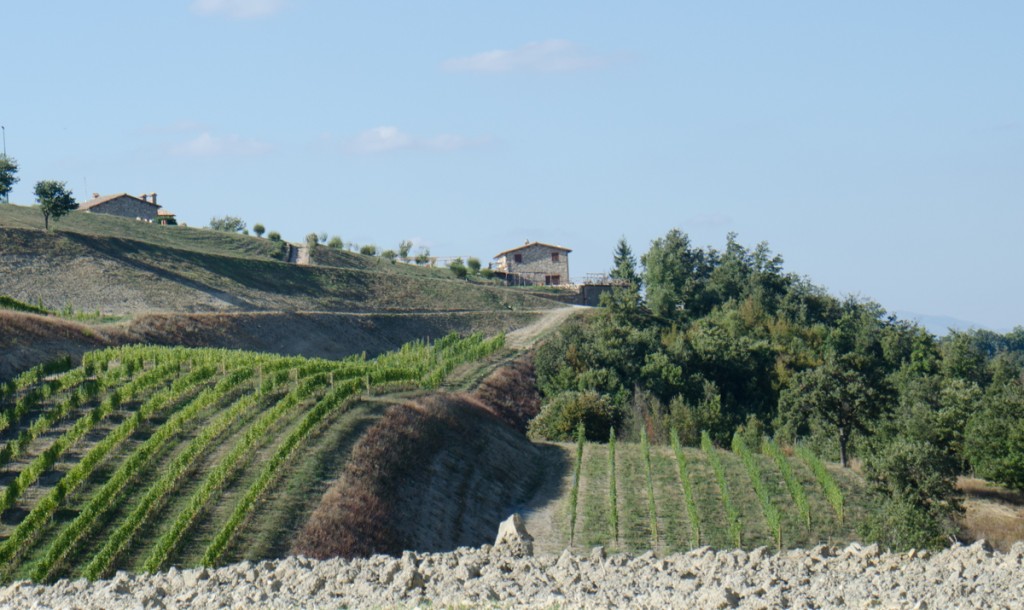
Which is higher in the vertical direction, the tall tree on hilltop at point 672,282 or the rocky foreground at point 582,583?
the tall tree on hilltop at point 672,282

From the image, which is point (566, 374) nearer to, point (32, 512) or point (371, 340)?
point (371, 340)

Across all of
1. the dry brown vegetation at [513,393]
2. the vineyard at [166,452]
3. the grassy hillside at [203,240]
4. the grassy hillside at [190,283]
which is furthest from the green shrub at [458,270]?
the vineyard at [166,452]

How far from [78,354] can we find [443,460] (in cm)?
1545

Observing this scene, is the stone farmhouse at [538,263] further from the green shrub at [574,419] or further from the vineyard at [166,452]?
the vineyard at [166,452]

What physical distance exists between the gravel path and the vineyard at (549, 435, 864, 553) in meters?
9.60

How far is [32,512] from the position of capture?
24.4m

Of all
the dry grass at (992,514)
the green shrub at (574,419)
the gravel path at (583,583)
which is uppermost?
the green shrub at (574,419)

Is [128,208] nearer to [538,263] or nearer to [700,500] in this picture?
[538,263]

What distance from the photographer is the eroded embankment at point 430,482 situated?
88.6 feet

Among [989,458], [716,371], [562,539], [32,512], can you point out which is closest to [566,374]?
[716,371]

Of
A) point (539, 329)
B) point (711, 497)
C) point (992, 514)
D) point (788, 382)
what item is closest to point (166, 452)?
point (711, 497)

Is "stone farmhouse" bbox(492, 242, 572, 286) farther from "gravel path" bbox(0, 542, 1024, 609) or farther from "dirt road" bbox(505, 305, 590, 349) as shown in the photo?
"gravel path" bbox(0, 542, 1024, 609)

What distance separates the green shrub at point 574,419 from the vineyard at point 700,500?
3253 millimetres

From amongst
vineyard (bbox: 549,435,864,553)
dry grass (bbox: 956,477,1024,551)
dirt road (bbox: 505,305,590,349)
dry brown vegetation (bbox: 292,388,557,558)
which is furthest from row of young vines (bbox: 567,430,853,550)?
dirt road (bbox: 505,305,590,349)
